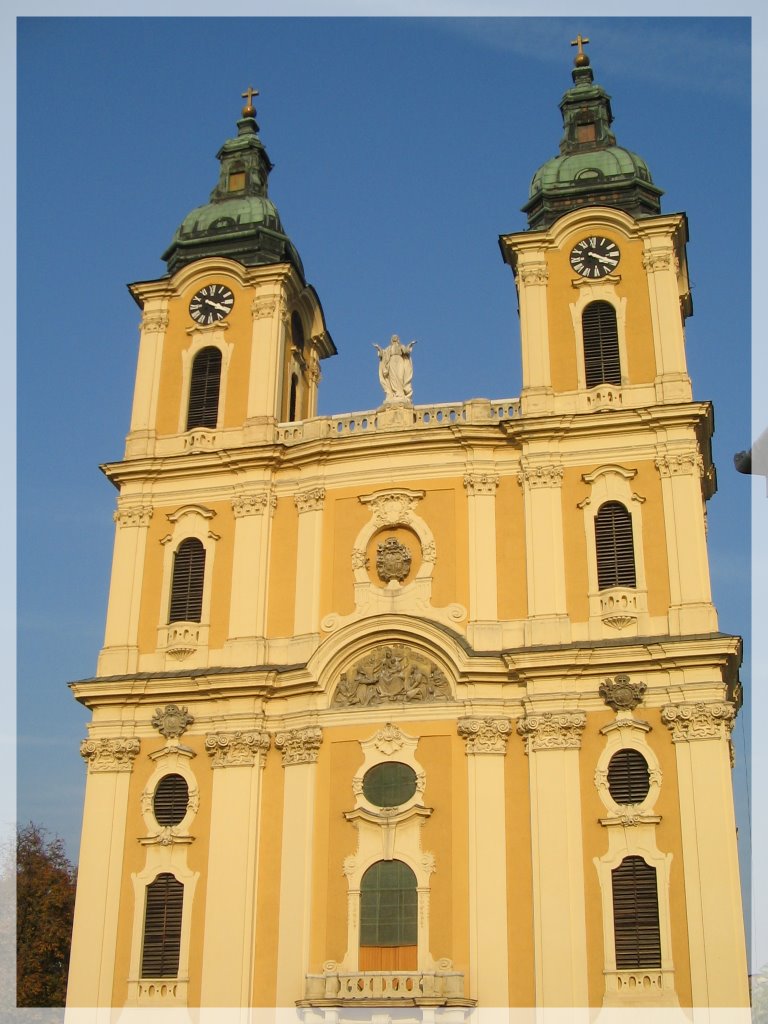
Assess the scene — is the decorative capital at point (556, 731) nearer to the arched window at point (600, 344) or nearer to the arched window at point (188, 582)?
the arched window at point (600, 344)

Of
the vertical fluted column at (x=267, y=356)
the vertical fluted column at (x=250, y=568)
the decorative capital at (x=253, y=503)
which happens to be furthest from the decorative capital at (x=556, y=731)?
the vertical fluted column at (x=267, y=356)

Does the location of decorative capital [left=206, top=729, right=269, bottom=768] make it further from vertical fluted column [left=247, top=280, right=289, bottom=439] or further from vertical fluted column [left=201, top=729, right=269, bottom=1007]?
Result: vertical fluted column [left=247, top=280, right=289, bottom=439]

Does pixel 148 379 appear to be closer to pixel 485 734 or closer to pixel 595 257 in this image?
pixel 595 257

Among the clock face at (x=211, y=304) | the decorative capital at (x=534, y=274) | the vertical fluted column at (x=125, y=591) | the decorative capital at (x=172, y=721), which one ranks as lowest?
the decorative capital at (x=172, y=721)

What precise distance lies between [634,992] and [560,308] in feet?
46.2

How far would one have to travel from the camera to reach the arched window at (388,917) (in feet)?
74.7

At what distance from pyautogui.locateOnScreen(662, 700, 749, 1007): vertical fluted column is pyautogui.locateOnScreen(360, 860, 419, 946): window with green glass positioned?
4973mm

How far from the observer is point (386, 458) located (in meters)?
26.7

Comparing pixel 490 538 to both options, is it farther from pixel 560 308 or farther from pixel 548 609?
pixel 560 308

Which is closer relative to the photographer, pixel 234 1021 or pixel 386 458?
pixel 234 1021

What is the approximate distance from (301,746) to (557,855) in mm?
5426

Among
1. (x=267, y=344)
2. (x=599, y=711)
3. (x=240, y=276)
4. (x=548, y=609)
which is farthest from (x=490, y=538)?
(x=240, y=276)

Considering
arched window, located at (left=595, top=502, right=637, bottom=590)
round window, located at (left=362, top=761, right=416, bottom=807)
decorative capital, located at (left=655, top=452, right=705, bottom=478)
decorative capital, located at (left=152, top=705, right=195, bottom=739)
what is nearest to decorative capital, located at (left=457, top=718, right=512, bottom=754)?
round window, located at (left=362, top=761, right=416, bottom=807)

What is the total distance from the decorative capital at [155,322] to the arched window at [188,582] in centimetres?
566
